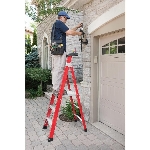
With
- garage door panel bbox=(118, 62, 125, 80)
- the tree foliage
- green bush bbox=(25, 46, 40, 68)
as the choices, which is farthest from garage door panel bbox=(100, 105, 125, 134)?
green bush bbox=(25, 46, 40, 68)

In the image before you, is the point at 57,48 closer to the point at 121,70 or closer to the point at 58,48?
the point at 58,48

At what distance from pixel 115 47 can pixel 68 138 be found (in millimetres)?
2197

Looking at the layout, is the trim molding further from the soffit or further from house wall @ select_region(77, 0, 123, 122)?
the soffit

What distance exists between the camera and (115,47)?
471 centimetres

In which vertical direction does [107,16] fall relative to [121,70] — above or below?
above

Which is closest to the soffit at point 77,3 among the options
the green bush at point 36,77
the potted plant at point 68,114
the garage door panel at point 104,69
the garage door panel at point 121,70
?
the garage door panel at point 104,69

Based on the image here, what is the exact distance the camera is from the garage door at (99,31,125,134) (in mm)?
4469

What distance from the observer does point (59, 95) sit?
4328 millimetres

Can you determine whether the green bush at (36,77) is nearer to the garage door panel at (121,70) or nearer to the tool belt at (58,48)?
the tool belt at (58,48)

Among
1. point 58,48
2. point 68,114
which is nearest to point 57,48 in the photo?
point 58,48

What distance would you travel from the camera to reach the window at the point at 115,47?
4.46m

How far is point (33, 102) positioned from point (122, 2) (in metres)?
5.68

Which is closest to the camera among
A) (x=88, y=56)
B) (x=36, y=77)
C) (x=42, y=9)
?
(x=88, y=56)
